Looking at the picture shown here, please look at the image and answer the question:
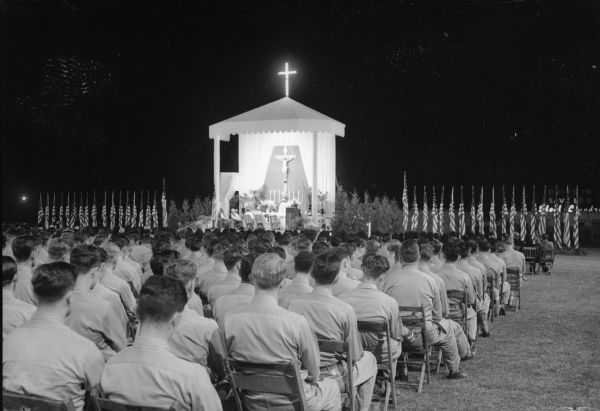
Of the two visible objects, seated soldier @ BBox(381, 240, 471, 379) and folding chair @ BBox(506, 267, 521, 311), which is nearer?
seated soldier @ BBox(381, 240, 471, 379)

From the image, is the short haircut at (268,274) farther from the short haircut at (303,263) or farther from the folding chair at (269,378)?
the short haircut at (303,263)

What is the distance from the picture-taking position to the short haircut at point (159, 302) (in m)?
3.03

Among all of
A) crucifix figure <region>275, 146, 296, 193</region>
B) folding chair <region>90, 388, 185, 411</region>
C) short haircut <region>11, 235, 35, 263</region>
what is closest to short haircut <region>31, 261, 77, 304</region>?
folding chair <region>90, 388, 185, 411</region>

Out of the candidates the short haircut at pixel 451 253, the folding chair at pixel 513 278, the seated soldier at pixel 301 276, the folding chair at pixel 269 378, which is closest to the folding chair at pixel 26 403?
the folding chair at pixel 269 378

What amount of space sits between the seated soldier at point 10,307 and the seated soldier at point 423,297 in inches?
139

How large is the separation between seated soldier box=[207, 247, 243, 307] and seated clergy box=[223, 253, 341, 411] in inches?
74.2

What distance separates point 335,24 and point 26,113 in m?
14.7

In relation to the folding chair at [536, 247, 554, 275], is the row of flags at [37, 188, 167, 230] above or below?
above

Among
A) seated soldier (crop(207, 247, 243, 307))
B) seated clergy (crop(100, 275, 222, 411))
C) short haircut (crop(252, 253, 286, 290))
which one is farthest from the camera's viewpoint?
seated soldier (crop(207, 247, 243, 307))

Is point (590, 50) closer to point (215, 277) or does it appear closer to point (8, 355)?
point (215, 277)

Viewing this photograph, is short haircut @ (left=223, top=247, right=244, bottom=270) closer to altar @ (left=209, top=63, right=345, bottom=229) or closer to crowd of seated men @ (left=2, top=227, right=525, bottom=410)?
crowd of seated men @ (left=2, top=227, right=525, bottom=410)

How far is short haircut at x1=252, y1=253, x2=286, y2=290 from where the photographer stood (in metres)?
4.12

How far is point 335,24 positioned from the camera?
101 feet

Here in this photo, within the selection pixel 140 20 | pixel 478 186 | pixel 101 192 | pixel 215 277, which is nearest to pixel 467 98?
pixel 478 186
